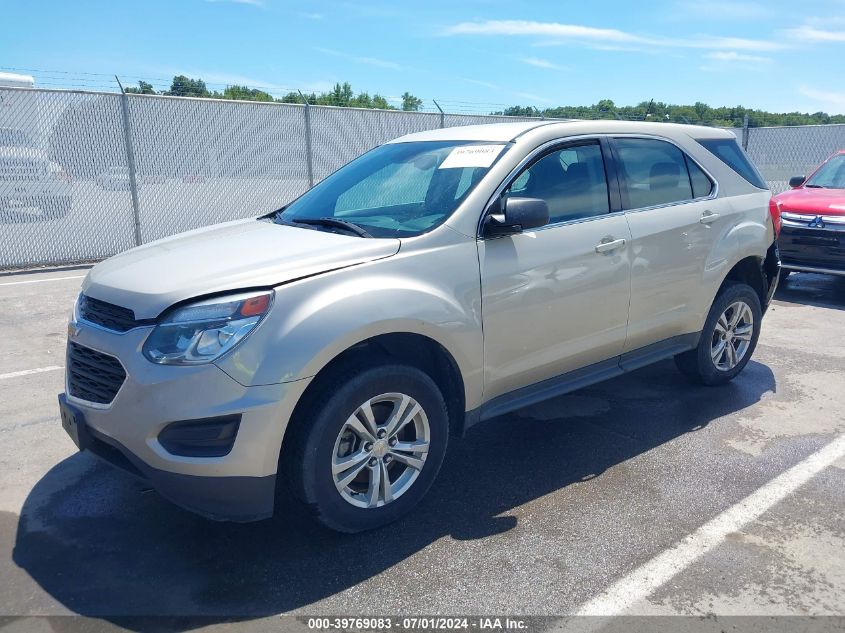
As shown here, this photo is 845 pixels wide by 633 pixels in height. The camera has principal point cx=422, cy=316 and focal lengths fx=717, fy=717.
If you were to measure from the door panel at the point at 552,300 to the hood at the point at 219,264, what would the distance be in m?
0.63

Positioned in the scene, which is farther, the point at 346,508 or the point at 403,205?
the point at 403,205

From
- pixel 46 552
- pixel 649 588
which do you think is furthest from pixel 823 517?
pixel 46 552

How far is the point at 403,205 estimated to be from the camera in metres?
3.94

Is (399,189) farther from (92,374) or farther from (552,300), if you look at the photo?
(92,374)

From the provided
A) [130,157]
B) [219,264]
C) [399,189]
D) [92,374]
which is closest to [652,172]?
[399,189]

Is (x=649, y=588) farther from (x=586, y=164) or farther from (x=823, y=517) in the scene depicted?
(x=586, y=164)

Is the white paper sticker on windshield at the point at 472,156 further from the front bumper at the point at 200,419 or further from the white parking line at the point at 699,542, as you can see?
the white parking line at the point at 699,542

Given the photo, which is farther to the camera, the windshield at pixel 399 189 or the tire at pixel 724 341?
the tire at pixel 724 341

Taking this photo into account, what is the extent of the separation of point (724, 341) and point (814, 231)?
414 centimetres

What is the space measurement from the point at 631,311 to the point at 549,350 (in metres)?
0.71

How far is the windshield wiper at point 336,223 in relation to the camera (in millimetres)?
3527

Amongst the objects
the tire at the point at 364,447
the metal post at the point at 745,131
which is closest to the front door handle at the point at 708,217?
the tire at the point at 364,447

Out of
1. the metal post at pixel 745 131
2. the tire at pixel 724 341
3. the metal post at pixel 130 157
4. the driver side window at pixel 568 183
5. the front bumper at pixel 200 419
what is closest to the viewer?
the front bumper at pixel 200 419

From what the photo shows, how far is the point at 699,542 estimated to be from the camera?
127 inches
